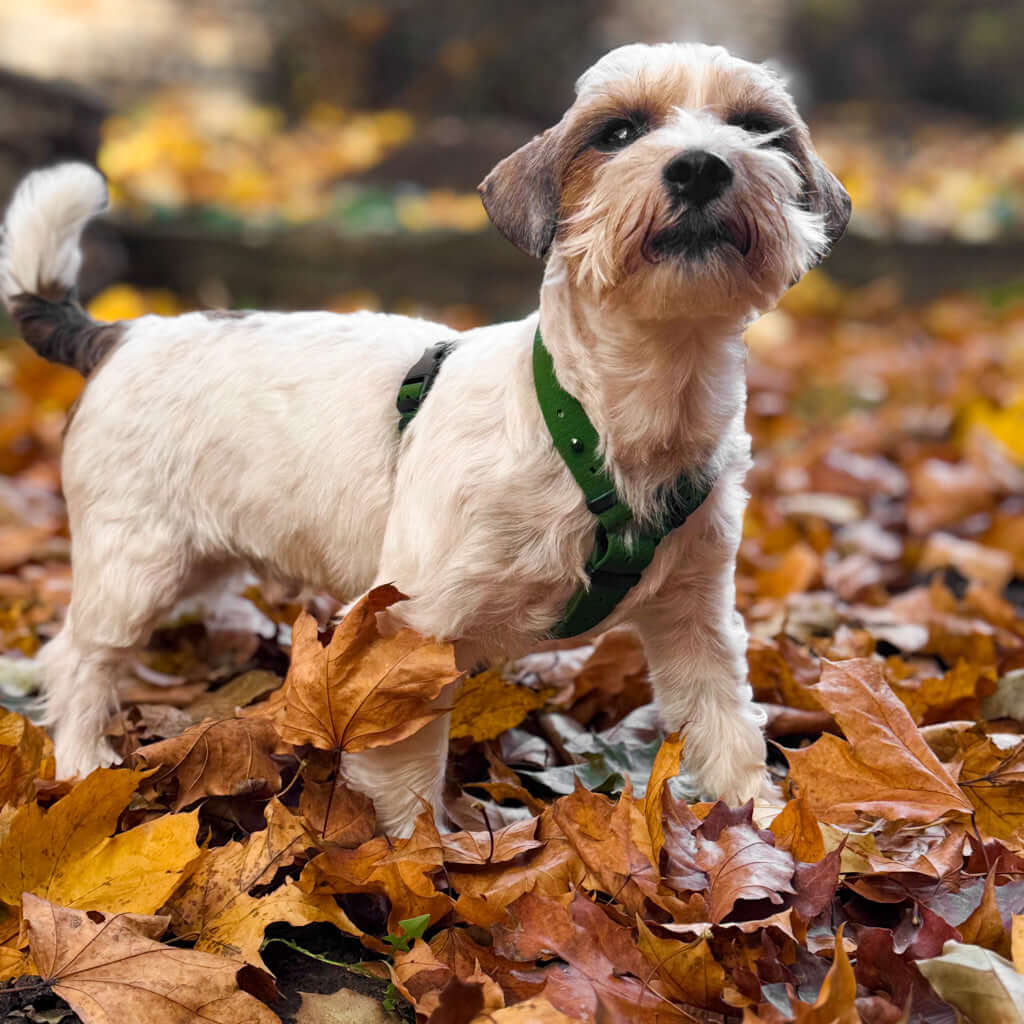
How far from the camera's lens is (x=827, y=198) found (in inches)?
102

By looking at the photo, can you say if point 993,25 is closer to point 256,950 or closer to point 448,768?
point 448,768

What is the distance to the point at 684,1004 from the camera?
2002 millimetres

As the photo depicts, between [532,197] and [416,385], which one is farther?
[416,385]

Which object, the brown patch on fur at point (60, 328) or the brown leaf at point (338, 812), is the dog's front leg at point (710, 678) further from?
the brown patch on fur at point (60, 328)

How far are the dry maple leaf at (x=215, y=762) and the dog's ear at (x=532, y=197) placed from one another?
1.23 metres

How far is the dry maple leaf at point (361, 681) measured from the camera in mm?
2418

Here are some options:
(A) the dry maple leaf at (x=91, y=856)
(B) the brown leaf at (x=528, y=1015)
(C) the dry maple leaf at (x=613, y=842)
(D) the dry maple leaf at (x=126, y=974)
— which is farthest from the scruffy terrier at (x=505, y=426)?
(B) the brown leaf at (x=528, y=1015)

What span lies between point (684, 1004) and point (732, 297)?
127 centimetres

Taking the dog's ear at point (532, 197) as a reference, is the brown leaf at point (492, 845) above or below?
below

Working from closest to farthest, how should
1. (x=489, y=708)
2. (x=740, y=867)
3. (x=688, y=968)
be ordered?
(x=688, y=968), (x=740, y=867), (x=489, y=708)

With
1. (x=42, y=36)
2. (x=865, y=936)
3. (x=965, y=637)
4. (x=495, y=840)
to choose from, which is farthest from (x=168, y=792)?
(x=42, y=36)

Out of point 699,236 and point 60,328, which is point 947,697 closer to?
point 699,236

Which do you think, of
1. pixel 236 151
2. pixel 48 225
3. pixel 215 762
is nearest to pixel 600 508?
pixel 215 762

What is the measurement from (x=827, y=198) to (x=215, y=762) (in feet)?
5.92
